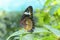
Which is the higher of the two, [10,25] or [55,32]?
[55,32]

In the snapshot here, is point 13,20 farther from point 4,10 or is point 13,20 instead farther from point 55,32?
point 55,32

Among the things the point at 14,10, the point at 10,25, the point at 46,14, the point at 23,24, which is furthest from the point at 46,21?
the point at 10,25

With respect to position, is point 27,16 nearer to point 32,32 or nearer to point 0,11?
point 32,32

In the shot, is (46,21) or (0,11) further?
(0,11)

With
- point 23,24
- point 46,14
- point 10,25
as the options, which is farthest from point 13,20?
point 23,24

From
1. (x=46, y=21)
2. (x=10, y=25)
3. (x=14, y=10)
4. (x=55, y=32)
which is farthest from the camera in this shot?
(x=10, y=25)

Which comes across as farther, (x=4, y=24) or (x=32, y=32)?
(x=4, y=24)

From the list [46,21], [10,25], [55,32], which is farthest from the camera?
[10,25]

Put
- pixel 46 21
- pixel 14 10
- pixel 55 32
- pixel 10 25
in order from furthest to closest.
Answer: pixel 10 25 < pixel 14 10 < pixel 46 21 < pixel 55 32

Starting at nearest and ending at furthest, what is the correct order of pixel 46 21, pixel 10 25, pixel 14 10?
pixel 46 21
pixel 14 10
pixel 10 25
